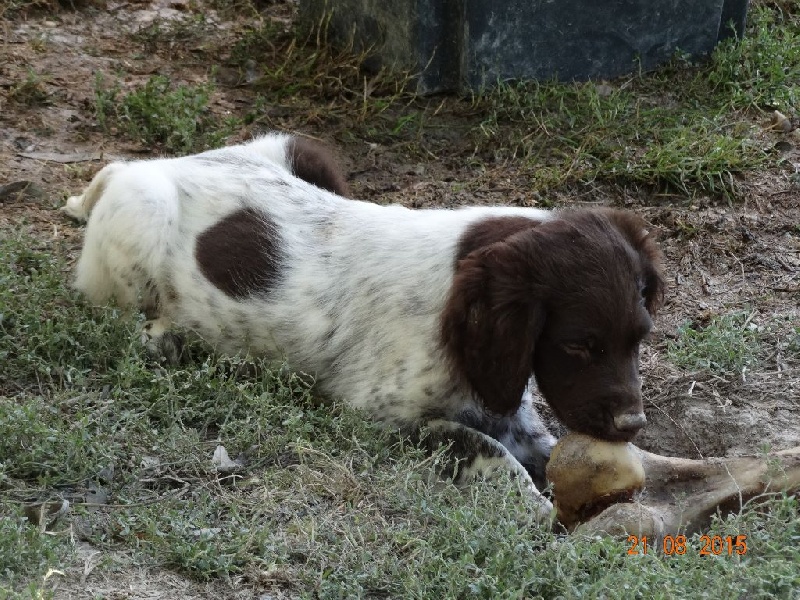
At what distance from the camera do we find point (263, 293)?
5.48 meters

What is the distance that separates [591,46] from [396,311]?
145 inches

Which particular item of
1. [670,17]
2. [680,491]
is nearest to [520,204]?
[670,17]

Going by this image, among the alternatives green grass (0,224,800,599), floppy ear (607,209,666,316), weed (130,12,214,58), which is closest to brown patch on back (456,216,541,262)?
floppy ear (607,209,666,316)

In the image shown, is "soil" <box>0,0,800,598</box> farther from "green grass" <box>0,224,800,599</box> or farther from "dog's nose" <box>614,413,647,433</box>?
"green grass" <box>0,224,800,599</box>

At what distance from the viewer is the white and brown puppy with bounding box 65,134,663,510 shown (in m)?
4.62

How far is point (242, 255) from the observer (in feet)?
18.1

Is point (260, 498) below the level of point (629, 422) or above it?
below

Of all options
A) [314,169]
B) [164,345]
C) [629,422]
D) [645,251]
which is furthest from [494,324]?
[314,169]

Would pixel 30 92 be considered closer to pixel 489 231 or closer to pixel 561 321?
pixel 489 231

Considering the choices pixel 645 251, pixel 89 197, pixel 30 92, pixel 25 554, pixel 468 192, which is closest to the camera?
pixel 25 554

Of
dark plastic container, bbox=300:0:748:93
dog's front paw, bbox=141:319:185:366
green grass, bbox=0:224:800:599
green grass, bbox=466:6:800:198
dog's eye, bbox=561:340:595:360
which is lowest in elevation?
dog's front paw, bbox=141:319:185:366

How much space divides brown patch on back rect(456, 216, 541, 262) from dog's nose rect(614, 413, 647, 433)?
0.88 m

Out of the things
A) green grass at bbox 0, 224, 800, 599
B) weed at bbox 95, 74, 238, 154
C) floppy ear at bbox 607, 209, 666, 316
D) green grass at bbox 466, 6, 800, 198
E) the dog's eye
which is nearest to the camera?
green grass at bbox 0, 224, 800, 599

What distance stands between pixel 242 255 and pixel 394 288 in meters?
0.78
